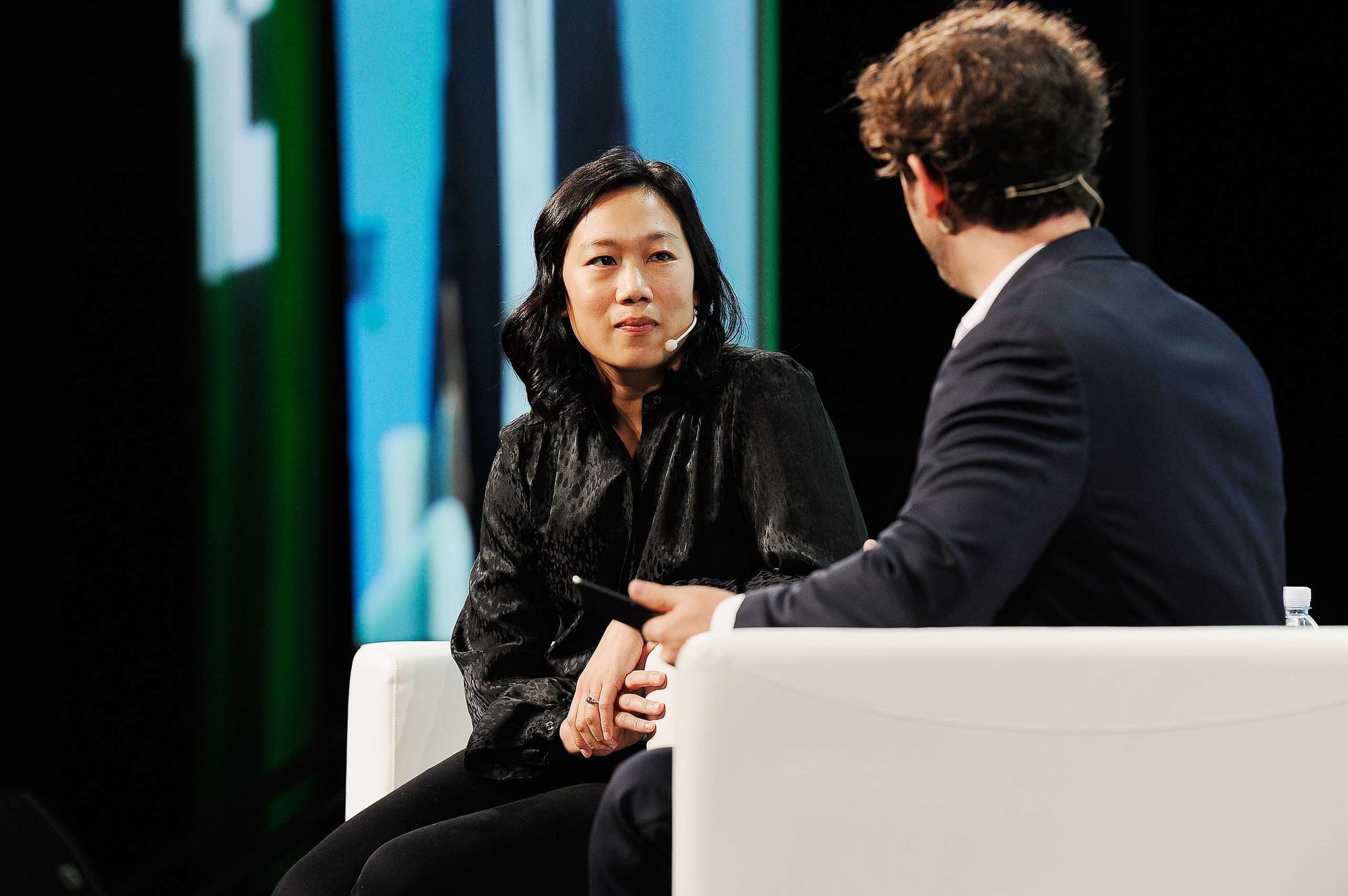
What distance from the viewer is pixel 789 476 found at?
1.62m

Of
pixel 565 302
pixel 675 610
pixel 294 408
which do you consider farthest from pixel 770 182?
pixel 675 610

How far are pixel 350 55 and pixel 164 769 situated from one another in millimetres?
1637

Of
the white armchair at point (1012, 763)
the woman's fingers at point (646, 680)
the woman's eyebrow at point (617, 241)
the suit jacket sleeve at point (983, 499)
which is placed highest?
the woman's eyebrow at point (617, 241)

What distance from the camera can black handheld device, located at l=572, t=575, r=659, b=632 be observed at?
3.75 feet

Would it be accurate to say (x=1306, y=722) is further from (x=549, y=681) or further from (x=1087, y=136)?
(x=549, y=681)

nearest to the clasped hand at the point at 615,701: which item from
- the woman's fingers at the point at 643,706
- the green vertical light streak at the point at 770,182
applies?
the woman's fingers at the point at 643,706

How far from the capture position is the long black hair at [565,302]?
1.75 meters

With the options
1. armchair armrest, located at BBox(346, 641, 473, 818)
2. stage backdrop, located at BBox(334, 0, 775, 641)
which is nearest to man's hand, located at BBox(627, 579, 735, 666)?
armchair armrest, located at BBox(346, 641, 473, 818)

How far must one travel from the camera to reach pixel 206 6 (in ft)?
9.89

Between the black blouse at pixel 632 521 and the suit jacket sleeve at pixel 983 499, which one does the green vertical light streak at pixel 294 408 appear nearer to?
the black blouse at pixel 632 521

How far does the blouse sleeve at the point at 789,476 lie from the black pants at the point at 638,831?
0.47 m

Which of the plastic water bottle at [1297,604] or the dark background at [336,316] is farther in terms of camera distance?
the dark background at [336,316]

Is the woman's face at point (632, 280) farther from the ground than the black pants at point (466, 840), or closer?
farther from the ground

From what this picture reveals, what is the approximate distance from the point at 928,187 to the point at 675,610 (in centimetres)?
43
